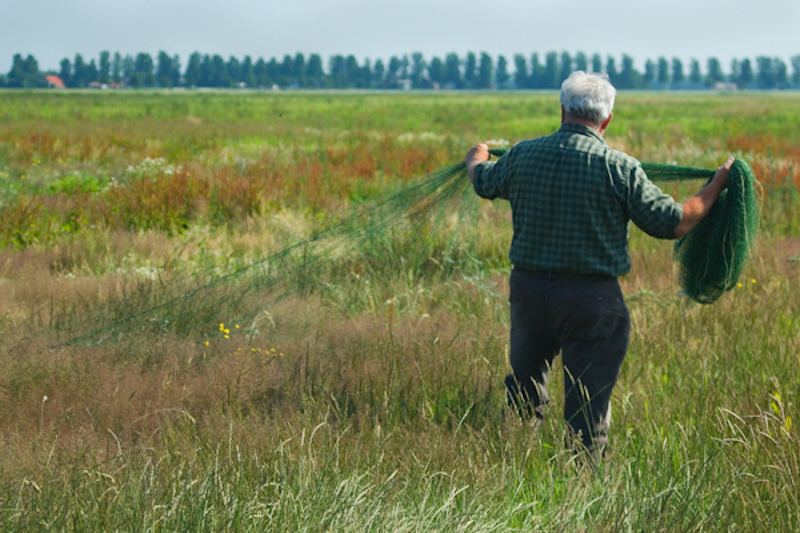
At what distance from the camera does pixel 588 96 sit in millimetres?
2684

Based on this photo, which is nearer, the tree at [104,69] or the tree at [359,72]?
the tree at [104,69]

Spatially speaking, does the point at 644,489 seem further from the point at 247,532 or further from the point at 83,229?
the point at 83,229

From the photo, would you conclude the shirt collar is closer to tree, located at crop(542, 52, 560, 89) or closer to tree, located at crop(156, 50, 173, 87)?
tree, located at crop(156, 50, 173, 87)

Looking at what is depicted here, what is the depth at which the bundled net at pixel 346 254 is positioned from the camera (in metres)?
3.12

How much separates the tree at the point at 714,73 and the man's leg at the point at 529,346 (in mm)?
197976

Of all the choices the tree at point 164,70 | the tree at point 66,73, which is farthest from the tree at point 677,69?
the tree at point 66,73

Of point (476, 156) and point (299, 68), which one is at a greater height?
point (299, 68)

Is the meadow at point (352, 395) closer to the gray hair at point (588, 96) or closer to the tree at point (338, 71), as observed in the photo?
the gray hair at point (588, 96)

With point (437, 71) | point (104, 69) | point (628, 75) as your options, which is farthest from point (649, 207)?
point (628, 75)

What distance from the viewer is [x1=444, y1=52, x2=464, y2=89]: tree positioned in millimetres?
168875

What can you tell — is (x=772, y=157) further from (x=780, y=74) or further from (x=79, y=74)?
(x=780, y=74)

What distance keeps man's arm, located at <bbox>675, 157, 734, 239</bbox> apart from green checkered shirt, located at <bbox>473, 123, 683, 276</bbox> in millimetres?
48

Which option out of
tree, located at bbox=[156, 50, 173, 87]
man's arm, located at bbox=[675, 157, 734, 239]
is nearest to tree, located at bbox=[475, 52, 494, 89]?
tree, located at bbox=[156, 50, 173, 87]

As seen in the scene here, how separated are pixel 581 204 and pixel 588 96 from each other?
0.39 meters
